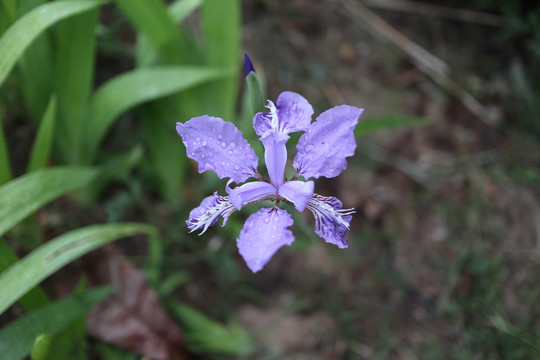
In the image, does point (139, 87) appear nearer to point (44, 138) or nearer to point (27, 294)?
point (44, 138)

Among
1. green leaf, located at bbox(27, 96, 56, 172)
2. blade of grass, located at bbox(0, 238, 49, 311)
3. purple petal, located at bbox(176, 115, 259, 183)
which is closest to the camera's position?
purple petal, located at bbox(176, 115, 259, 183)

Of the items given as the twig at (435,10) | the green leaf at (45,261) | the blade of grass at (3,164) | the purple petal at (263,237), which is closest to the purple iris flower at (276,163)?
the purple petal at (263,237)

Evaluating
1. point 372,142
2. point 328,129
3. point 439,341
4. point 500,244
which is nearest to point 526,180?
point 500,244

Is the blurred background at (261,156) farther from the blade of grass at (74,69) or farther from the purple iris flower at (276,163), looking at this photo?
the purple iris flower at (276,163)

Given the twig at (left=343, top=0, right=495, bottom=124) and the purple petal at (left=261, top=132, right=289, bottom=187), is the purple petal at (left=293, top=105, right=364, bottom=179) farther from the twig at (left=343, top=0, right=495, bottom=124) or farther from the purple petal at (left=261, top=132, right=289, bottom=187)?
the twig at (left=343, top=0, right=495, bottom=124)

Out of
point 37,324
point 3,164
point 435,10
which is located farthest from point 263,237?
point 435,10

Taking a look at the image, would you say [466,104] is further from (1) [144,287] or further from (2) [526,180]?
(1) [144,287]

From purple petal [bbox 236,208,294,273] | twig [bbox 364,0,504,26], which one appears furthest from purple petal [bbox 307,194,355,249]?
twig [bbox 364,0,504,26]
